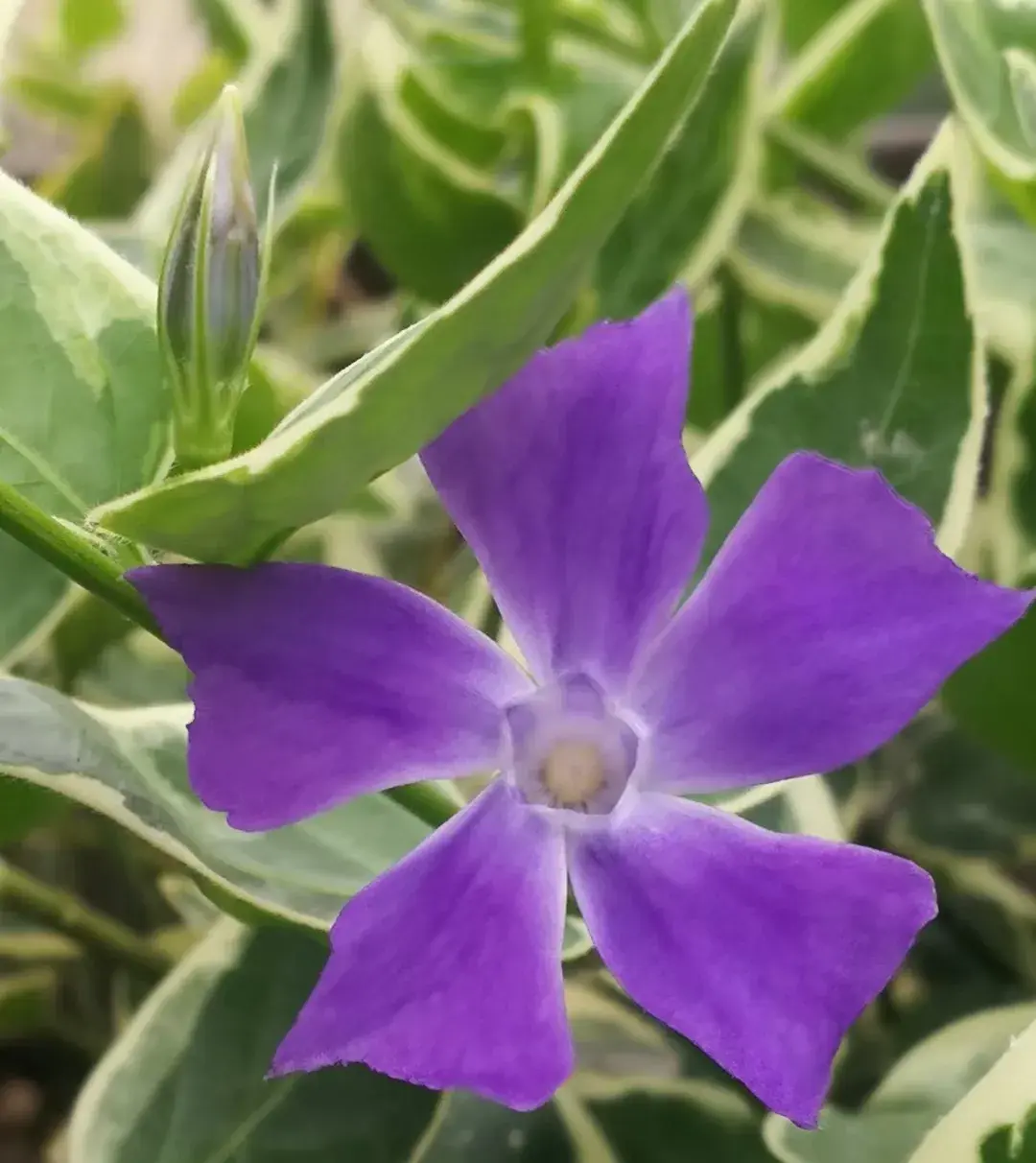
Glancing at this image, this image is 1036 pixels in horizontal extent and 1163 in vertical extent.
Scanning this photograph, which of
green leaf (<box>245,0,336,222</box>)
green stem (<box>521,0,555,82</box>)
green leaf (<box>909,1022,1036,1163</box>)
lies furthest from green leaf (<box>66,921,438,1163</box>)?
green stem (<box>521,0,555,82</box>)

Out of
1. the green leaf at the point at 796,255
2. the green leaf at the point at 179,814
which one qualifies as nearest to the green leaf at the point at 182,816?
the green leaf at the point at 179,814

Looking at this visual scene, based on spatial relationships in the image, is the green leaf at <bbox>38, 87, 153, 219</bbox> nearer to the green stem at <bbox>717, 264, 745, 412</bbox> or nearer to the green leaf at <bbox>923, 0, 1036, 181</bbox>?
the green stem at <bbox>717, 264, 745, 412</bbox>

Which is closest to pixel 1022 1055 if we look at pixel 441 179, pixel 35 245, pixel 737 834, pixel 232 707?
pixel 737 834

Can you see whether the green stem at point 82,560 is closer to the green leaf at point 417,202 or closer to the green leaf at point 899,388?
the green leaf at point 899,388

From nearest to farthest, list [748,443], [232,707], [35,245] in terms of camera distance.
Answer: [232,707] < [35,245] < [748,443]

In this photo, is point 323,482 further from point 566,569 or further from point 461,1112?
point 461,1112

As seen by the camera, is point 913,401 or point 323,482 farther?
point 913,401

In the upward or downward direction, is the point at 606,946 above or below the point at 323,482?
below
